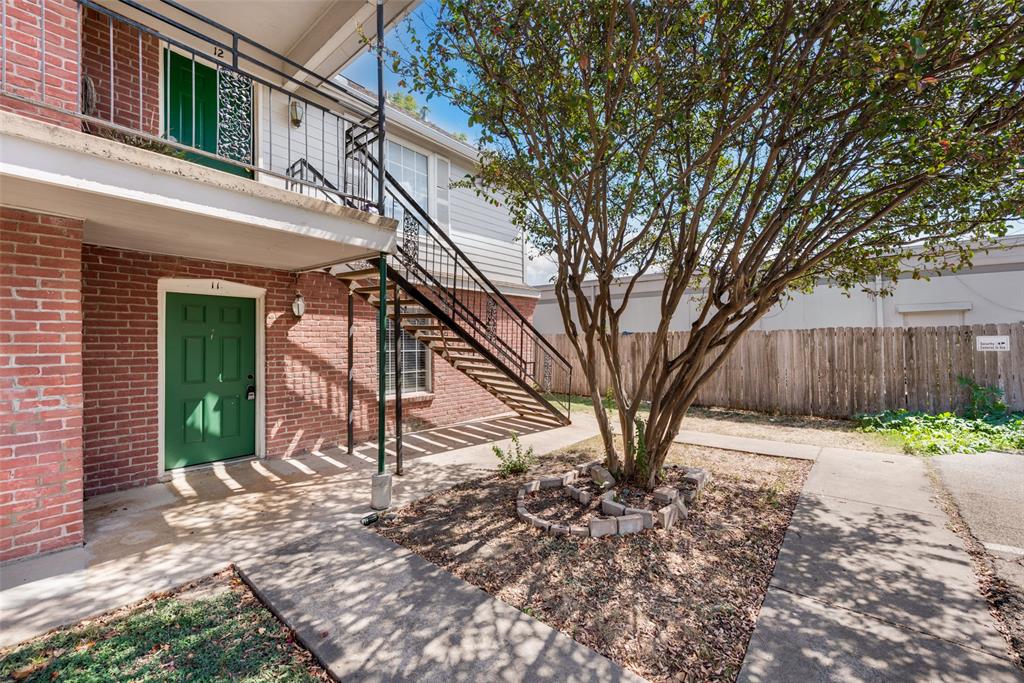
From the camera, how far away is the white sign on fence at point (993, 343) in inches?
318

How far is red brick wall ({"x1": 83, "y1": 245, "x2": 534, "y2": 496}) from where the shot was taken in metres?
4.79

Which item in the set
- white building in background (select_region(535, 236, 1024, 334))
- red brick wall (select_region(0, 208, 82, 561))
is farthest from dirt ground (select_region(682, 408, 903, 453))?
red brick wall (select_region(0, 208, 82, 561))

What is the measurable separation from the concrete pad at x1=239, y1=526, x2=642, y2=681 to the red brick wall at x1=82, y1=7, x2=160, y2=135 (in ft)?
16.6

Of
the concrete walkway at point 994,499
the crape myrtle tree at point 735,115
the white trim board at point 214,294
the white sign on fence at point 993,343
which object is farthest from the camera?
the white sign on fence at point 993,343

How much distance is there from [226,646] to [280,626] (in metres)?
0.28

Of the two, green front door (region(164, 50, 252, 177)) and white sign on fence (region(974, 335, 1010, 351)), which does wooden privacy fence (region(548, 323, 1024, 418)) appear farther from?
green front door (region(164, 50, 252, 177))

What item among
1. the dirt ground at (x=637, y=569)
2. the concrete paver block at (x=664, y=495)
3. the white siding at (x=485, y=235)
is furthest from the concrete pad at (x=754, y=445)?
the white siding at (x=485, y=235)

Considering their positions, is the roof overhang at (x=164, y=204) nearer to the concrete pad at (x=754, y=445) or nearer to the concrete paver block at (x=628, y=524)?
the concrete paver block at (x=628, y=524)

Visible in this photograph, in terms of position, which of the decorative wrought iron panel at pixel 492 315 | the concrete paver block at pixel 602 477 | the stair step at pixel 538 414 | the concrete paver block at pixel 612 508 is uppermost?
the decorative wrought iron panel at pixel 492 315

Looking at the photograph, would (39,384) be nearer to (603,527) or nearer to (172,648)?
(172,648)

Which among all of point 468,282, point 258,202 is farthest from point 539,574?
A: point 468,282

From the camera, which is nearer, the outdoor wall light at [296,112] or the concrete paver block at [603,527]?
the concrete paver block at [603,527]

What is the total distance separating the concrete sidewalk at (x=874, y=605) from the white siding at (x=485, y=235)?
7.17 m

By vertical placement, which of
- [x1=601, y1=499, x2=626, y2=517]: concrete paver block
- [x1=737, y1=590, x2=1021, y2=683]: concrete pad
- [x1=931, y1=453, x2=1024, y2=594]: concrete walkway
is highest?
[x1=601, y1=499, x2=626, y2=517]: concrete paver block
